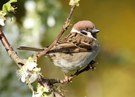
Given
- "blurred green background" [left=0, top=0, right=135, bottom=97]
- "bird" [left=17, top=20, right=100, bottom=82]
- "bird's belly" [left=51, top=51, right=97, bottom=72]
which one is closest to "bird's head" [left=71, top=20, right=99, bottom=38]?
"bird" [left=17, top=20, right=100, bottom=82]

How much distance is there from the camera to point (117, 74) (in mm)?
5617

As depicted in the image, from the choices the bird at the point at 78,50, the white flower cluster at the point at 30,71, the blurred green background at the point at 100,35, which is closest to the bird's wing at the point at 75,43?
the bird at the point at 78,50

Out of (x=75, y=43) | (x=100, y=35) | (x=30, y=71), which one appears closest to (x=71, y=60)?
(x=75, y=43)

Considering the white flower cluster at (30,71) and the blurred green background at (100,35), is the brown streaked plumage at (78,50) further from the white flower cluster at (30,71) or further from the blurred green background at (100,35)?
the white flower cluster at (30,71)

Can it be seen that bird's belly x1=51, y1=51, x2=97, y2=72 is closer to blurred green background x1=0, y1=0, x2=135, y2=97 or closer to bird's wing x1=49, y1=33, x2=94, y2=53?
bird's wing x1=49, y1=33, x2=94, y2=53

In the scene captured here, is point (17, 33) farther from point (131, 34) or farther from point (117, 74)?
point (131, 34)

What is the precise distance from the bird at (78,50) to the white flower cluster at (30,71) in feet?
3.00

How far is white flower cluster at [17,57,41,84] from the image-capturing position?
173 cm

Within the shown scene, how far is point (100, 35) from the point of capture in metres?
5.77

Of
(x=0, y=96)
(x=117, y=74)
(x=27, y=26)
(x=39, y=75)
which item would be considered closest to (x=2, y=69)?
(x=0, y=96)

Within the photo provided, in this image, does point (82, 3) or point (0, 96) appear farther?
point (82, 3)

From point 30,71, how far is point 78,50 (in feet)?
3.26

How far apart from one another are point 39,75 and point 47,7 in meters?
2.10

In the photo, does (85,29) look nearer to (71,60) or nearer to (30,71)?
(71,60)
